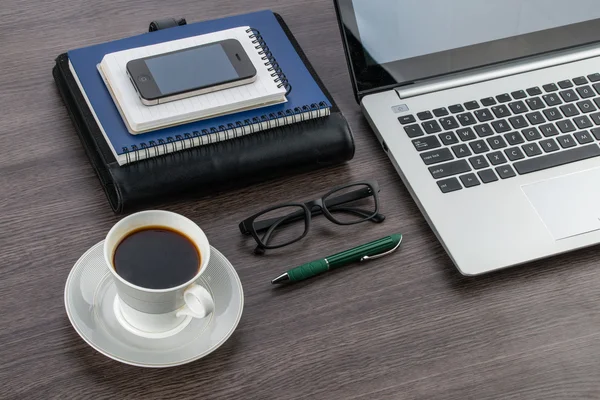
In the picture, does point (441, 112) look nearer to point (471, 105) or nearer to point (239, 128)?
point (471, 105)

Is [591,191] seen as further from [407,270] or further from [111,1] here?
[111,1]

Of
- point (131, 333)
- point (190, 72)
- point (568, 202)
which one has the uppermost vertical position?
point (190, 72)

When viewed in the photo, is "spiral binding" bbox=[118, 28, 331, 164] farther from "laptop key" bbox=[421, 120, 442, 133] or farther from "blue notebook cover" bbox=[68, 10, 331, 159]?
"laptop key" bbox=[421, 120, 442, 133]

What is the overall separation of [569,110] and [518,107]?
7 cm

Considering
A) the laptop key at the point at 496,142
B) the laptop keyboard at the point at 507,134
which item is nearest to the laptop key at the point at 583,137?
the laptop keyboard at the point at 507,134

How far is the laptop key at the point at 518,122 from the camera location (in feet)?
3.19

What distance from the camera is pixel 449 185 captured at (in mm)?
903

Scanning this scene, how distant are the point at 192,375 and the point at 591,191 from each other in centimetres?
52

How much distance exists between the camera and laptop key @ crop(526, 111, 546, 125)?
979mm

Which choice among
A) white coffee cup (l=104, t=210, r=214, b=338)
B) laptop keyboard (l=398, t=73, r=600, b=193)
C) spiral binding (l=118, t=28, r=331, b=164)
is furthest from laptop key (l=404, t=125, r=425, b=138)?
white coffee cup (l=104, t=210, r=214, b=338)

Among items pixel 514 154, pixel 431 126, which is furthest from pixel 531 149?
pixel 431 126

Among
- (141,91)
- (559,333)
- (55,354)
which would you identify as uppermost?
(141,91)

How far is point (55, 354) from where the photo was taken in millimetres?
758

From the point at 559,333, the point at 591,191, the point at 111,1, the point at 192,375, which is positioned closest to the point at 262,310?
the point at 192,375
